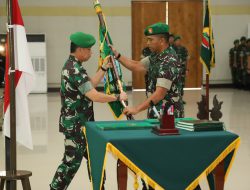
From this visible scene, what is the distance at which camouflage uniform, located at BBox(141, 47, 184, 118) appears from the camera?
505 centimetres

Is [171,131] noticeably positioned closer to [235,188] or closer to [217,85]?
[235,188]

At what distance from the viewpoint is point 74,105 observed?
5023mm

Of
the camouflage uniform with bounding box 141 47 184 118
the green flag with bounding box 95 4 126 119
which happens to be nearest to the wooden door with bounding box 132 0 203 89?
the green flag with bounding box 95 4 126 119

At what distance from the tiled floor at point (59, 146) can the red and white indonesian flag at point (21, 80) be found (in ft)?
5.04

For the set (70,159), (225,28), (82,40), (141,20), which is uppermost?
(141,20)

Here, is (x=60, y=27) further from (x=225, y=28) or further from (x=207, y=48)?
(x=207, y=48)

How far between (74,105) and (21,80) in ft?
2.28

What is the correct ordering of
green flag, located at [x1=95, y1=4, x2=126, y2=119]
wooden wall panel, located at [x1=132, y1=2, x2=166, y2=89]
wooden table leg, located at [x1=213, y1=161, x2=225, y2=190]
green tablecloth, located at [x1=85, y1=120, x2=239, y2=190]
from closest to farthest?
1. green tablecloth, located at [x1=85, y1=120, x2=239, y2=190]
2. wooden table leg, located at [x1=213, y1=161, x2=225, y2=190]
3. green flag, located at [x1=95, y1=4, x2=126, y2=119]
4. wooden wall panel, located at [x1=132, y1=2, x2=166, y2=89]

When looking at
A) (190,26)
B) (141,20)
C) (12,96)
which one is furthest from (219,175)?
(190,26)

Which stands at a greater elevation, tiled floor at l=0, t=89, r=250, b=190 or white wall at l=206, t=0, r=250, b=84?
white wall at l=206, t=0, r=250, b=84

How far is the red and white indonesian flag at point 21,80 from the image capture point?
4.42m

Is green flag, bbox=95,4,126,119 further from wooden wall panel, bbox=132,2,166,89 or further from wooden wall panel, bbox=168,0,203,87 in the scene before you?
wooden wall panel, bbox=168,0,203,87

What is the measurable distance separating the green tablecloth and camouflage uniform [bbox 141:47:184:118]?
110cm

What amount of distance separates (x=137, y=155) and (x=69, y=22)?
15802 millimetres
